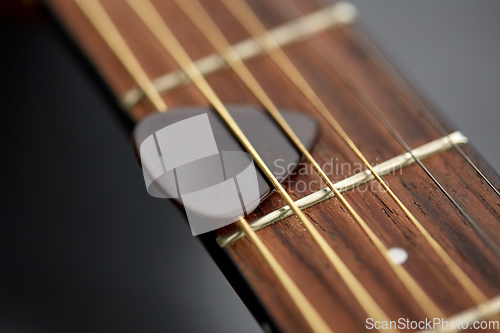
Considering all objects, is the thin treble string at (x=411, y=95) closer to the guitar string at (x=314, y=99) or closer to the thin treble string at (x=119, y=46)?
the guitar string at (x=314, y=99)

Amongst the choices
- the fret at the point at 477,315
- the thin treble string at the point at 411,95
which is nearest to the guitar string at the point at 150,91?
the fret at the point at 477,315

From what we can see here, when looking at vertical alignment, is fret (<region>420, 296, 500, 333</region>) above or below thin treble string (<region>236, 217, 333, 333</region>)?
below

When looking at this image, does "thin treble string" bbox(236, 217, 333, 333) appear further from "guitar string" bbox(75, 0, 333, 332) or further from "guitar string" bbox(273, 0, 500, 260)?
"guitar string" bbox(273, 0, 500, 260)

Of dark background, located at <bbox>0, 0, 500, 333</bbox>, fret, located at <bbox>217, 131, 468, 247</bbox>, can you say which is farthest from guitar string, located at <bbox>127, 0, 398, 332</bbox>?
dark background, located at <bbox>0, 0, 500, 333</bbox>

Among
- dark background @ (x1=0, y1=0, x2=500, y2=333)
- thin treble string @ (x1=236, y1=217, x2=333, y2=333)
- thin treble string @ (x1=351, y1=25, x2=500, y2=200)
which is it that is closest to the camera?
thin treble string @ (x1=236, y1=217, x2=333, y2=333)

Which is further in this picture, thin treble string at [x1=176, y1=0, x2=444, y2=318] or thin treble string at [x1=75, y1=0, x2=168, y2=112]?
thin treble string at [x1=75, y1=0, x2=168, y2=112]

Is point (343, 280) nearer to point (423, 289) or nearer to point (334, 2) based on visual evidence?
point (423, 289)
